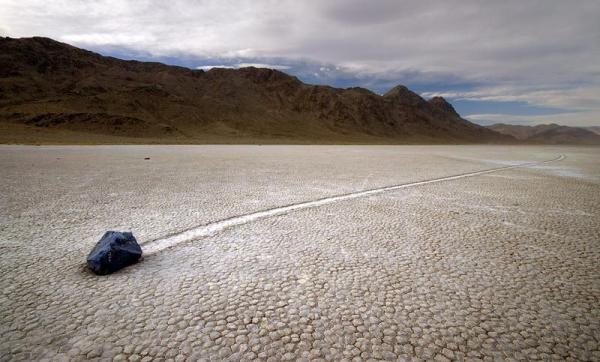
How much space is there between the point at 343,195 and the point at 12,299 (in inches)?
223

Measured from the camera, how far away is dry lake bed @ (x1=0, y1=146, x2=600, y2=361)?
2.08 m

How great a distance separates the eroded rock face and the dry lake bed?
0.37ft

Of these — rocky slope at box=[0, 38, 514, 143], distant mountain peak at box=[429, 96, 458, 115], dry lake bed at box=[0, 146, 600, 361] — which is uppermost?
distant mountain peak at box=[429, 96, 458, 115]

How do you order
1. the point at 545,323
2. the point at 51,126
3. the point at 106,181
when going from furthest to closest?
the point at 51,126, the point at 106,181, the point at 545,323

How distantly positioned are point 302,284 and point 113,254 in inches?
73.4

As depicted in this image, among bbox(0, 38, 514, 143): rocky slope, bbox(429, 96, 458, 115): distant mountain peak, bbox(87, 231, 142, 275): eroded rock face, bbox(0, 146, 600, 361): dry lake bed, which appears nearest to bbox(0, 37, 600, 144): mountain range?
bbox(0, 38, 514, 143): rocky slope

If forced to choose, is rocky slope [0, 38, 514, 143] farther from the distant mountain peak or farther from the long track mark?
the long track mark

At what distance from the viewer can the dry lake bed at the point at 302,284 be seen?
6.82 feet

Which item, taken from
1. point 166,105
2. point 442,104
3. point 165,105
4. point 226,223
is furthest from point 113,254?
point 442,104

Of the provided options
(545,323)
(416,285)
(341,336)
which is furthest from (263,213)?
(545,323)

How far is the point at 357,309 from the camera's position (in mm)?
2469

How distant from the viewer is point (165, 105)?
253 ft

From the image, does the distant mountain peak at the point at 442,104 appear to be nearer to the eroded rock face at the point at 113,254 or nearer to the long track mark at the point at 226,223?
the long track mark at the point at 226,223

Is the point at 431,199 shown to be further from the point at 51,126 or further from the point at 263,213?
the point at 51,126
